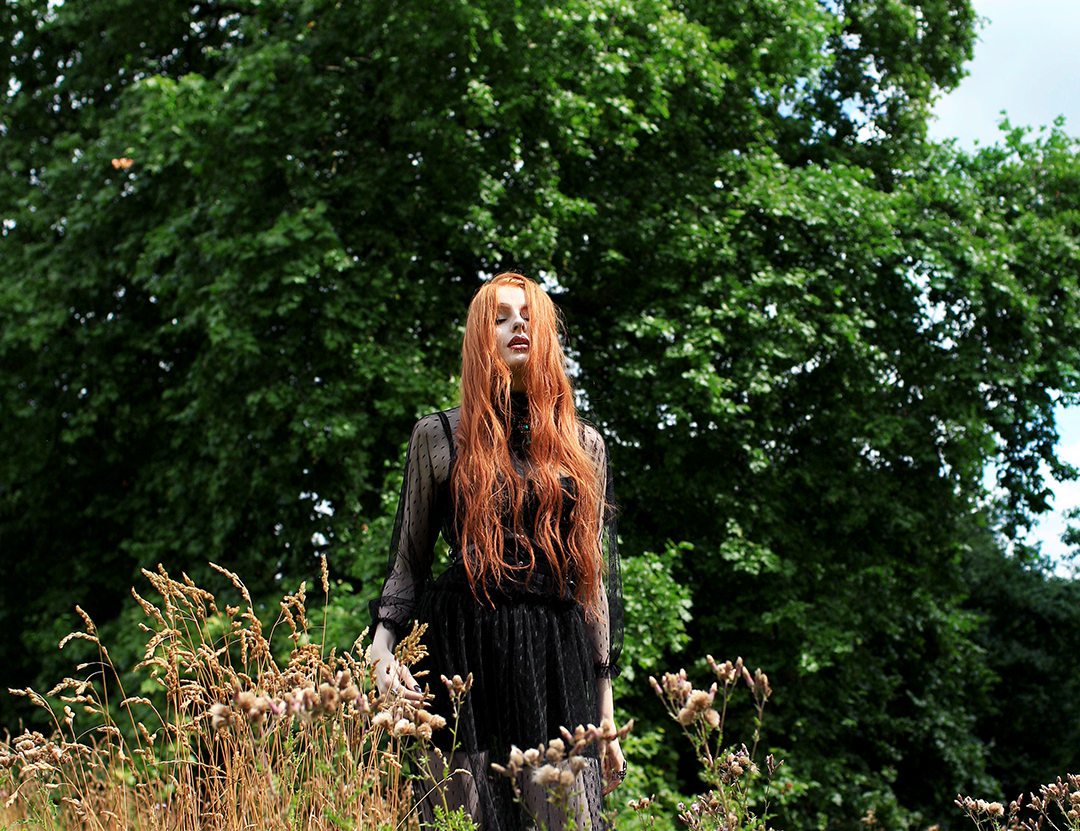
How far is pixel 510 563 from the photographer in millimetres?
2182

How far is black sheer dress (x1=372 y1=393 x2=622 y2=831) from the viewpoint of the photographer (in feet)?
6.79

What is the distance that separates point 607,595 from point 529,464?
17.4 inches

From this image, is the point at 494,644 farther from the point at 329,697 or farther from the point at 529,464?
the point at 329,697

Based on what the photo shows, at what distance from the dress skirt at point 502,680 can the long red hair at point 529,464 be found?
7 cm

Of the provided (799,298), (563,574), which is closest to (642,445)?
(799,298)

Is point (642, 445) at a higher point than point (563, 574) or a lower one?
higher

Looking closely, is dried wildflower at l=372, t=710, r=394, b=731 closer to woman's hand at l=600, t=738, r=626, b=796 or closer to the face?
woman's hand at l=600, t=738, r=626, b=796

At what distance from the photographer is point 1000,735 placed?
12.5 m

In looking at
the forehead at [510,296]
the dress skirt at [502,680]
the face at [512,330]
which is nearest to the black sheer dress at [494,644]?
the dress skirt at [502,680]

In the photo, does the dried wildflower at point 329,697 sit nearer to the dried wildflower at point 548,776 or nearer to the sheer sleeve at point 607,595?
the dried wildflower at point 548,776

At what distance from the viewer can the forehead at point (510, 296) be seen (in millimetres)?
2402

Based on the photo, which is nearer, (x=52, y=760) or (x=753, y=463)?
(x=52, y=760)

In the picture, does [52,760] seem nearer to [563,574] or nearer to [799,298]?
[563,574]

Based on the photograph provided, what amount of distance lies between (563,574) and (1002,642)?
41.6ft
